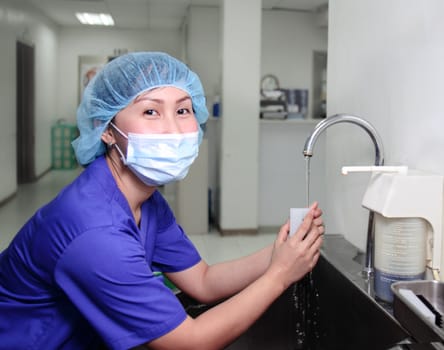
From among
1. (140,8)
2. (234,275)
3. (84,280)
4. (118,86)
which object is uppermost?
(140,8)

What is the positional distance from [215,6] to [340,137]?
5195mm

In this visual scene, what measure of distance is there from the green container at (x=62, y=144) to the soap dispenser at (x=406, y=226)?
28.8ft

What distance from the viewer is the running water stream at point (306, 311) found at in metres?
1.46

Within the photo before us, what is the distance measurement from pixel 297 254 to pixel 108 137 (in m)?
0.57

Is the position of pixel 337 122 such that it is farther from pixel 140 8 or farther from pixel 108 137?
pixel 140 8

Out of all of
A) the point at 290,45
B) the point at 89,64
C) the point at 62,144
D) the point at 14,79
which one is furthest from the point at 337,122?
the point at 89,64

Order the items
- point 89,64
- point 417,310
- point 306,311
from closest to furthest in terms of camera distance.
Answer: point 417,310 → point 306,311 → point 89,64

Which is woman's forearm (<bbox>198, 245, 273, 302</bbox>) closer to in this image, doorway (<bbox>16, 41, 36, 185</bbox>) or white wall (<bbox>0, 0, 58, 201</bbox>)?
white wall (<bbox>0, 0, 58, 201</bbox>)

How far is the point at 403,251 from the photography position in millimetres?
1079

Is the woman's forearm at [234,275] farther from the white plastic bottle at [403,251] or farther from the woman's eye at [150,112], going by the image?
the woman's eye at [150,112]

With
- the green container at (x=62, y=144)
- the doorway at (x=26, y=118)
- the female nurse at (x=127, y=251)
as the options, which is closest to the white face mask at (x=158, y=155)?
the female nurse at (x=127, y=251)

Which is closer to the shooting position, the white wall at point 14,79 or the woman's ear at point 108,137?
the woman's ear at point 108,137

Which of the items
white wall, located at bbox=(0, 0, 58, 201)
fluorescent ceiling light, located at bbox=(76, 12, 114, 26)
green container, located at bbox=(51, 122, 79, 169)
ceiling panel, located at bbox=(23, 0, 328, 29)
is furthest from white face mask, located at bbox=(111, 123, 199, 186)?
green container, located at bbox=(51, 122, 79, 169)

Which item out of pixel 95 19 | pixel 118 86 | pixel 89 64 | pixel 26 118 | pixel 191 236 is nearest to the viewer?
pixel 118 86
